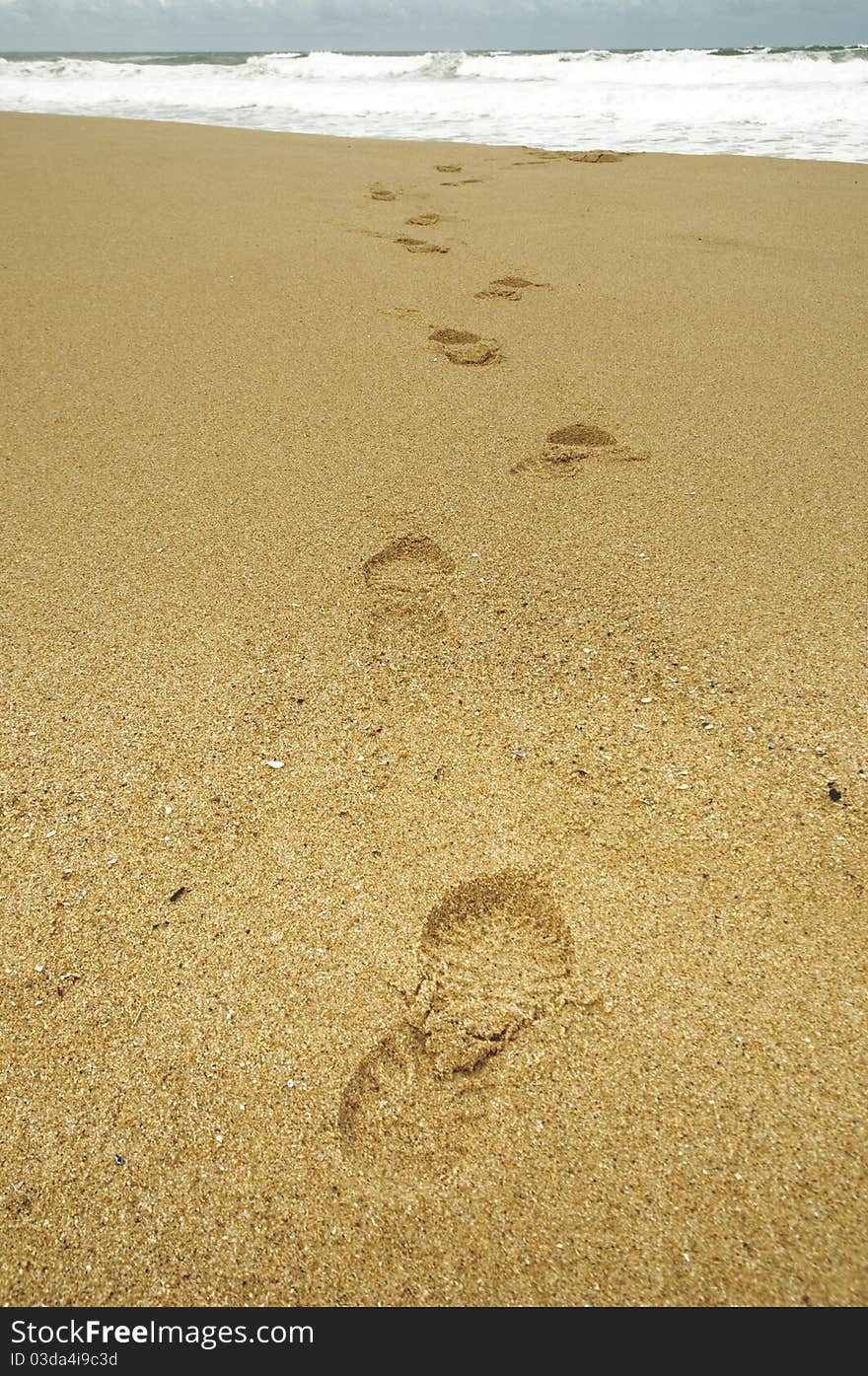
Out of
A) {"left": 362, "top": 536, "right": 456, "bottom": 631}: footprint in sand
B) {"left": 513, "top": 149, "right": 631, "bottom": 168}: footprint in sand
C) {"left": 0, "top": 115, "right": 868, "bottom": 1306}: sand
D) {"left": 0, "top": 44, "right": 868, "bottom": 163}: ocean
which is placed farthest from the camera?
{"left": 0, "top": 44, "right": 868, "bottom": 163}: ocean

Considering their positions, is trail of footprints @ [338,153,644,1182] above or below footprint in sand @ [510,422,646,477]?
below

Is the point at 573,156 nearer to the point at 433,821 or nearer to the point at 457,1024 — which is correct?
the point at 433,821

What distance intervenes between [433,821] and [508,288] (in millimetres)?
2410

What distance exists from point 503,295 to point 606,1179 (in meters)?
2.75

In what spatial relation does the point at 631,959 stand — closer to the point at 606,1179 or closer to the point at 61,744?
the point at 606,1179

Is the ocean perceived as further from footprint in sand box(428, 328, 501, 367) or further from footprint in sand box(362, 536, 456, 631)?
footprint in sand box(362, 536, 456, 631)

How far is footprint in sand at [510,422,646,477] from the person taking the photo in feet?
6.19

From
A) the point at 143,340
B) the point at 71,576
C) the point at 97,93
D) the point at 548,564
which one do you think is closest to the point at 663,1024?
the point at 548,564

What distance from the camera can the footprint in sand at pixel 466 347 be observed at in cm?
237

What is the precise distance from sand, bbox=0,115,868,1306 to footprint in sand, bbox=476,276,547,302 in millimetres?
486

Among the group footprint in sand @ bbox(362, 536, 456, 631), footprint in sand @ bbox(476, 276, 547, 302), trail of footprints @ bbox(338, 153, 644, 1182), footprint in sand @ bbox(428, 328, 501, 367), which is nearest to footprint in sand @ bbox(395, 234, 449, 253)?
footprint in sand @ bbox(476, 276, 547, 302)

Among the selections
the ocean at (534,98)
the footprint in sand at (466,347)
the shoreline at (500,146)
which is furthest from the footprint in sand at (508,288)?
the ocean at (534,98)

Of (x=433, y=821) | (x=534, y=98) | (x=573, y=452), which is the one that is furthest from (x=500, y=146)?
(x=433, y=821)

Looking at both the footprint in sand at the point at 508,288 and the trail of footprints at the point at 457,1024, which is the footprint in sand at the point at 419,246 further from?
the trail of footprints at the point at 457,1024
